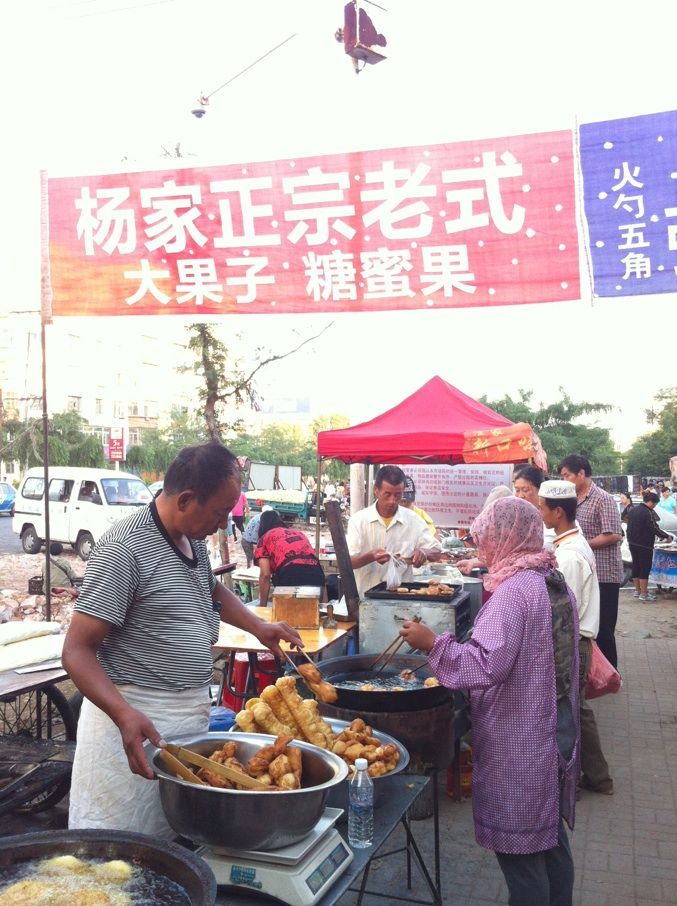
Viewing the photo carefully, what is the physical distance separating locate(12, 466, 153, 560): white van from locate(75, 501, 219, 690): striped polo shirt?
45.8 feet

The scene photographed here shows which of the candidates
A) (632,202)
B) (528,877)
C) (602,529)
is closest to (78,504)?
(602,529)

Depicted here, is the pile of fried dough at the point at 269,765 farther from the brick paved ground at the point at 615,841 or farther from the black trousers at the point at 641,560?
the black trousers at the point at 641,560

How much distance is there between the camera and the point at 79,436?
36.2 metres

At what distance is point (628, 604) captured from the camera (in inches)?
492

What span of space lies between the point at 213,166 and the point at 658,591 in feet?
40.4

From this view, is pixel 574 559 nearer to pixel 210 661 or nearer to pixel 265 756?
pixel 210 661

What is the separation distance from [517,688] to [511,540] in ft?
1.72

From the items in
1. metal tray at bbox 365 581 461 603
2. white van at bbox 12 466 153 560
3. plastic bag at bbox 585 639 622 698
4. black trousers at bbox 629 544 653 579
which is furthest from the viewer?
white van at bbox 12 466 153 560

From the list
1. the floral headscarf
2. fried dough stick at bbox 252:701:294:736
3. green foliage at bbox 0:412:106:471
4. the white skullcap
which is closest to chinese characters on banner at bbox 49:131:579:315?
the white skullcap

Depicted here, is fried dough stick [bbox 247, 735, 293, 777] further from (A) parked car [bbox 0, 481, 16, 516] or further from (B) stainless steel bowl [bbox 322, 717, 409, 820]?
(A) parked car [bbox 0, 481, 16, 516]

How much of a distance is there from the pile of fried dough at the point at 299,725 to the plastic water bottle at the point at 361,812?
19 cm

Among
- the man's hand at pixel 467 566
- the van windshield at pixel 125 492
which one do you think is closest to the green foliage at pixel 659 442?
the van windshield at pixel 125 492

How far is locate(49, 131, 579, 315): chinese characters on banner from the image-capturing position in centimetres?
397

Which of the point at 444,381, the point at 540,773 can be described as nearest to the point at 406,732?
the point at 540,773
